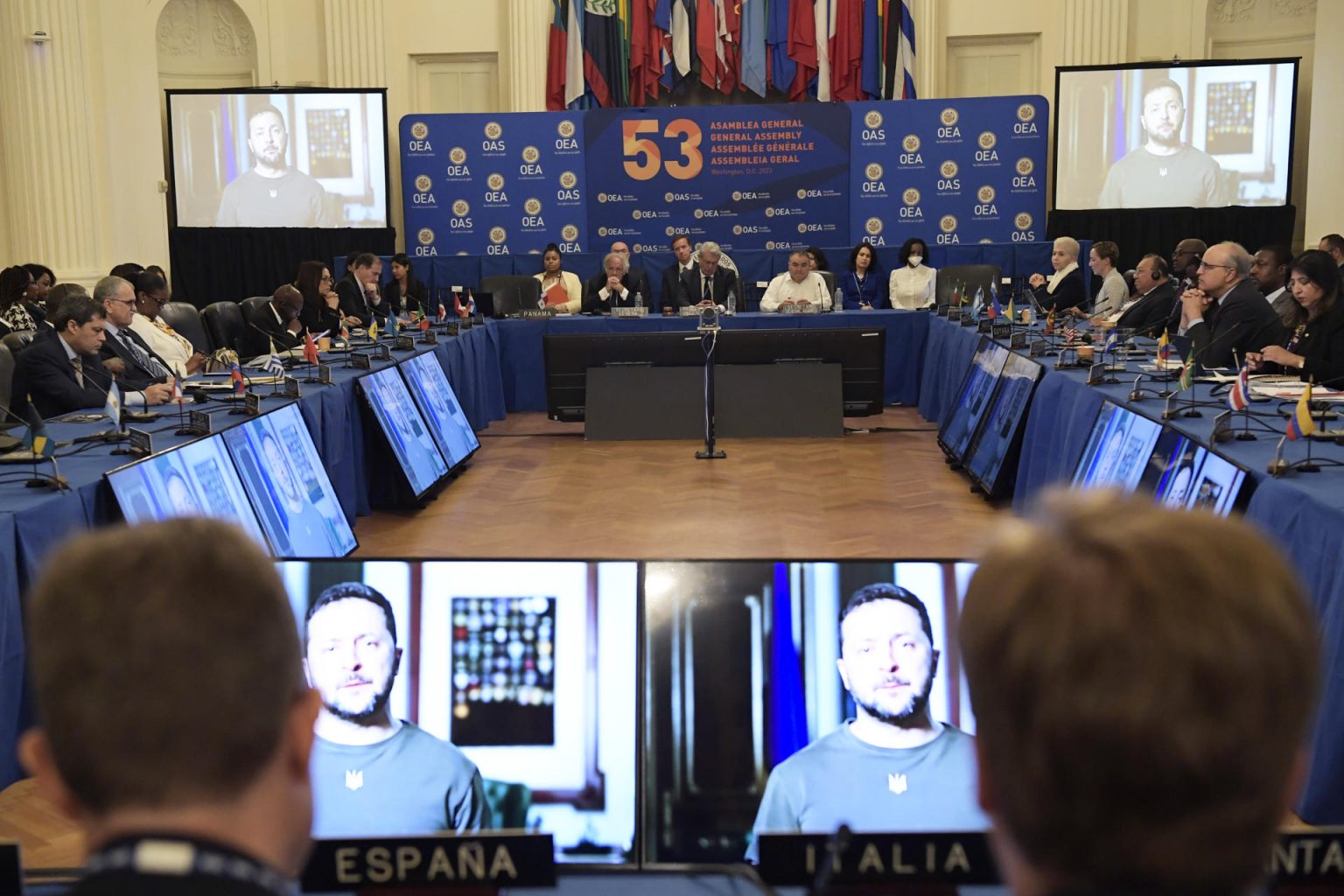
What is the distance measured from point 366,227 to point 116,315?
6.97 m

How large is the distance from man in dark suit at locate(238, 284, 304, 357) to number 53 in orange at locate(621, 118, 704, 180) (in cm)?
541

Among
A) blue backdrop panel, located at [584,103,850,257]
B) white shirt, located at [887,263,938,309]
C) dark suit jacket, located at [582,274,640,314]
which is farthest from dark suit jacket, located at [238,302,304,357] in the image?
blue backdrop panel, located at [584,103,850,257]

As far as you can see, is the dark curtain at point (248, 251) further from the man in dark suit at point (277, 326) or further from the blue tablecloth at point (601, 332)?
the man in dark suit at point (277, 326)

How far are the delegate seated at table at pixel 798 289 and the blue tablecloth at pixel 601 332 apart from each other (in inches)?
18.2

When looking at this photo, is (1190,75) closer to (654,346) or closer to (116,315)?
(654,346)

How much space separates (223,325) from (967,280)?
17.9ft

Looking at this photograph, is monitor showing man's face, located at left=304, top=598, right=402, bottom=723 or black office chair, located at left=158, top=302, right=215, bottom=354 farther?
black office chair, located at left=158, top=302, right=215, bottom=354

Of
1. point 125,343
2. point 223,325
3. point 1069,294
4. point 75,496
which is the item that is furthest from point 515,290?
point 75,496

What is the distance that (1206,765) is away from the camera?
1.90 ft

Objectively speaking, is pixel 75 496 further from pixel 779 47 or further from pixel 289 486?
pixel 779 47

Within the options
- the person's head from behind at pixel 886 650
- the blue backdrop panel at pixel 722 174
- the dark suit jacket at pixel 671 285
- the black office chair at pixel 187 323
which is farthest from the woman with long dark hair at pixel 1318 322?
the blue backdrop panel at pixel 722 174

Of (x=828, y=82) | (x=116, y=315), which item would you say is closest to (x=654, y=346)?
(x=116, y=315)

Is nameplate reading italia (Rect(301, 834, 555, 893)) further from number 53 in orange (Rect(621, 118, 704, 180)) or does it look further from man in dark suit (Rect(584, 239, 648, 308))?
number 53 in orange (Rect(621, 118, 704, 180))

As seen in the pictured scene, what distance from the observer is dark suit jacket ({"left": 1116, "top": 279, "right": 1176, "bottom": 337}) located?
7238 mm
